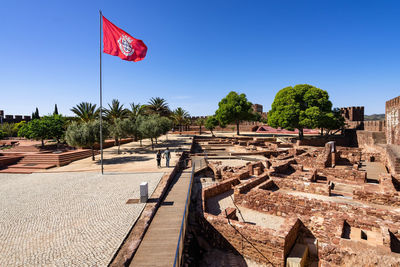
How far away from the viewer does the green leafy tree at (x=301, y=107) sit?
109 ft

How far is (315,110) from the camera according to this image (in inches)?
1303

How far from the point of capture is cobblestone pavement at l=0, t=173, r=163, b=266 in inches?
223

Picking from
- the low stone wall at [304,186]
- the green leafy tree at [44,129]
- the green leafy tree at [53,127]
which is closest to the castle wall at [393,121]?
the low stone wall at [304,186]

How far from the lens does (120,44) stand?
1343cm

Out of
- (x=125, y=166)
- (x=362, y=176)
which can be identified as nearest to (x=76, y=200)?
(x=125, y=166)

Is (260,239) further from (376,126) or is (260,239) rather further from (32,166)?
(376,126)

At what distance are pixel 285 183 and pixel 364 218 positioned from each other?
5035 millimetres

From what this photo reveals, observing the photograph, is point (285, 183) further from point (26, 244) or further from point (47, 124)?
point (47, 124)

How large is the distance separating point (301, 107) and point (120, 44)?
107ft

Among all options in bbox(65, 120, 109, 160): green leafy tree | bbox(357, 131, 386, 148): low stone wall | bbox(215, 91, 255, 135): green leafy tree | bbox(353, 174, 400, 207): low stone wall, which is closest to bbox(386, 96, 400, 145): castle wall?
bbox(357, 131, 386, 148): low stone wall

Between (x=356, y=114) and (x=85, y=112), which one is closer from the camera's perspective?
(x=85, y=112)

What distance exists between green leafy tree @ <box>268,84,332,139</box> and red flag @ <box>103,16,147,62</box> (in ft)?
95.1

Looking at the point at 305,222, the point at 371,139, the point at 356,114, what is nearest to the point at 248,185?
the point at 305,222

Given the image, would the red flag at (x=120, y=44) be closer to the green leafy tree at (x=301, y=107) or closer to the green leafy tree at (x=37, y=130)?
the green leafy tree at (x=37, y=130)
